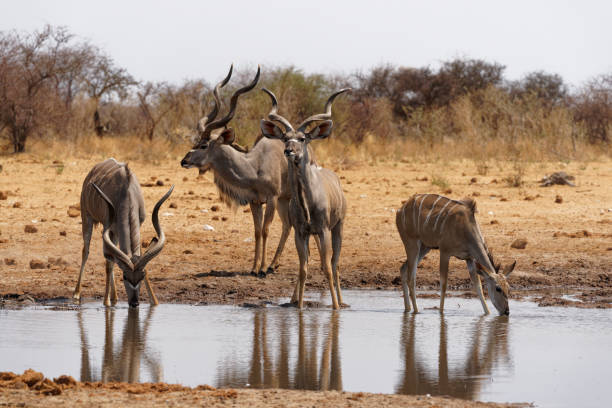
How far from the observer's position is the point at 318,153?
2095 cm

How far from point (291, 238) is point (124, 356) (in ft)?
20.7

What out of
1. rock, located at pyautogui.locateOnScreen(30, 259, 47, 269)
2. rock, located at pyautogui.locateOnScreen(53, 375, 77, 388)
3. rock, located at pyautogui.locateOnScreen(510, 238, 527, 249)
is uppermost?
rock, located at pyautogui.locateOnScreen(510, 238, 527, 249)

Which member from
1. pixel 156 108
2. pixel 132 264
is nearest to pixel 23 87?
pixel 156 108

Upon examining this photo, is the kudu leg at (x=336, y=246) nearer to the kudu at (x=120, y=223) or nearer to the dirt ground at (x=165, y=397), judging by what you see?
the kudu at (x=120, y=223)

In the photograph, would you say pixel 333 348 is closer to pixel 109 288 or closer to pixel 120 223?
pixel 120 223

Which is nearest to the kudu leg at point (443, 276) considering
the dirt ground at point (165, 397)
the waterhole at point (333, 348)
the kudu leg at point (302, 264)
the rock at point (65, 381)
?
the waterhole at point (333, 348)

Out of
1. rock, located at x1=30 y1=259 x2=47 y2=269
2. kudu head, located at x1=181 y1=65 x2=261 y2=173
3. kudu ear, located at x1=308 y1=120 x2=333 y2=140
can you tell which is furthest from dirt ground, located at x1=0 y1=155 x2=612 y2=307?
kudu ear, located at x1=308 y1=120 x2=333 y2=140

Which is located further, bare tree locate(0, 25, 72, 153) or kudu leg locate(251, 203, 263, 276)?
bare tree locate(0, 25, 72, 153)

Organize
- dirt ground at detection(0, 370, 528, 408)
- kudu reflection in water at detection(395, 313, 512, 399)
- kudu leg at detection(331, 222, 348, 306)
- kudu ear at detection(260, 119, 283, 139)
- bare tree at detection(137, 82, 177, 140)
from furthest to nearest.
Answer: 1. bare tree at detection(137, 82, 177, 140)
2. kudu leg at detection(331, 222, 348, 306)
3. kudu ear at detection(260, 119, 283, 139)
4. kudu reflection in water at detection(395, 313, 512, 399)
5. dirt ground at detection(0, 370, 528, 408)

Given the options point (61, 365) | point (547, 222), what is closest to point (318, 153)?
point (547, 222)

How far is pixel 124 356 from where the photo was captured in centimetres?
594

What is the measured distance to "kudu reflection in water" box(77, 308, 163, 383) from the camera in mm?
5348

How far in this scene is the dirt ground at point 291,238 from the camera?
9.26m

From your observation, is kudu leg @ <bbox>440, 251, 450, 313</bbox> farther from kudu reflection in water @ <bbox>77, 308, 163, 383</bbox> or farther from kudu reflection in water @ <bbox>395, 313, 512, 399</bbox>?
kudu reflection in water @ <bbox>77, 308, 163, 383</bbox>
